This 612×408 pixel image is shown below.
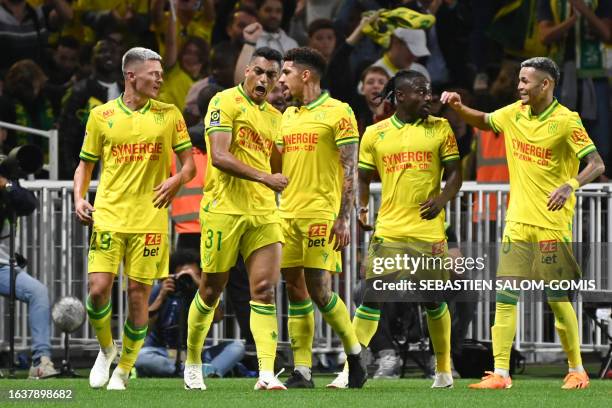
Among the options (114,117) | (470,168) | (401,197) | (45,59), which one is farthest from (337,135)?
(45,59)

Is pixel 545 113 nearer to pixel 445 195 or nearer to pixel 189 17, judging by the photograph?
pixel 445 195

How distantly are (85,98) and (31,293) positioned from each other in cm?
349

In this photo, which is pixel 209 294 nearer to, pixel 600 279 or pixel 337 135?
pixel 337 135

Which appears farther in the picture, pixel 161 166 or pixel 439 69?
pixel 439 69

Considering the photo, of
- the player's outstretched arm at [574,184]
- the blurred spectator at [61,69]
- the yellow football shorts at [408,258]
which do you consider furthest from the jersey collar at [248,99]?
the blurred spectator at [61,69]

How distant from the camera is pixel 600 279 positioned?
13.9 metres

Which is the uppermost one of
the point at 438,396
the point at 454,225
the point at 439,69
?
the point at 439,69

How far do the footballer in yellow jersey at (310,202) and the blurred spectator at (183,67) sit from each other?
5491 millimetres

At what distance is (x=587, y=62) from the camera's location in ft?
52.7

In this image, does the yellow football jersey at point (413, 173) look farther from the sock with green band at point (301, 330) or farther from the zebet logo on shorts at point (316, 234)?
the sock with green band at point (301, 330)

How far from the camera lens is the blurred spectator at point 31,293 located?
44.9 feet

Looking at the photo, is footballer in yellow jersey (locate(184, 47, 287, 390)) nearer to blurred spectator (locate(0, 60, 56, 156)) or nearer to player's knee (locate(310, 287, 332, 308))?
player's knee (locate(310, 287, 332, 308))

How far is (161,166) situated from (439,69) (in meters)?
5.72

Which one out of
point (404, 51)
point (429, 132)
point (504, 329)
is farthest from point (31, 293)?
point (404, 51)
